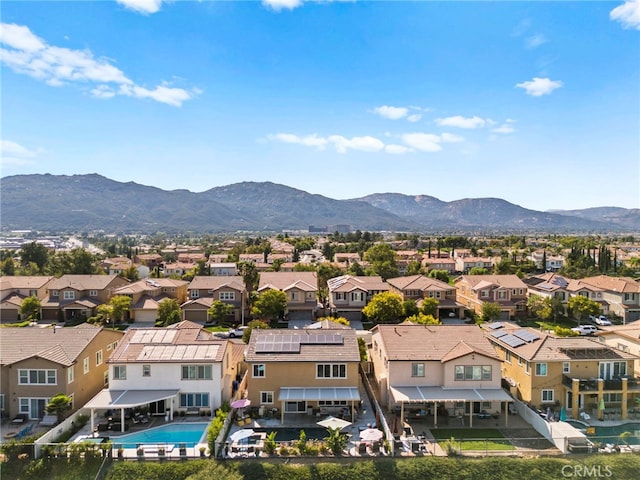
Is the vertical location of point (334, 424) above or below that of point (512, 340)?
below

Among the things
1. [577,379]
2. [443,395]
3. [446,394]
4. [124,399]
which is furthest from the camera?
[577,379]

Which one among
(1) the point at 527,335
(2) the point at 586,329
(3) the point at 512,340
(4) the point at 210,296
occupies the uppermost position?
(1) the point at 527,335

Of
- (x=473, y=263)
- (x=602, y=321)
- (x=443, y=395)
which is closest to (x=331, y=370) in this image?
(x=443, y=395)

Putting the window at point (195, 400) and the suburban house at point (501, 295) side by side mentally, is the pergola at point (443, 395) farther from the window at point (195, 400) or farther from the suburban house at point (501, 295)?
the suburban house at point (501, 295)

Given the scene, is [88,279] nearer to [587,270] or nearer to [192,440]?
[192,440]

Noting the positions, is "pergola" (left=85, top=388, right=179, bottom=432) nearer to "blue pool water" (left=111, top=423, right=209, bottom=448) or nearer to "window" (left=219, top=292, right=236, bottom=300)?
"blue pool water" (left=111, top=423, right=209, bottom=448)

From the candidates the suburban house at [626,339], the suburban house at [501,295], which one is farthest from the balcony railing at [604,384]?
the suburban house at [501,295]

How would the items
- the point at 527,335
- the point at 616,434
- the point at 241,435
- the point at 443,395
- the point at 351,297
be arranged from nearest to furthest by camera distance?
the point at 241,435 < the point at 616,434 < the point at 443,395 < the point at 527,335 < the point at 351,297

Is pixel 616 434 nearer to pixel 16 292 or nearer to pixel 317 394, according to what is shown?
pixel 317 394
